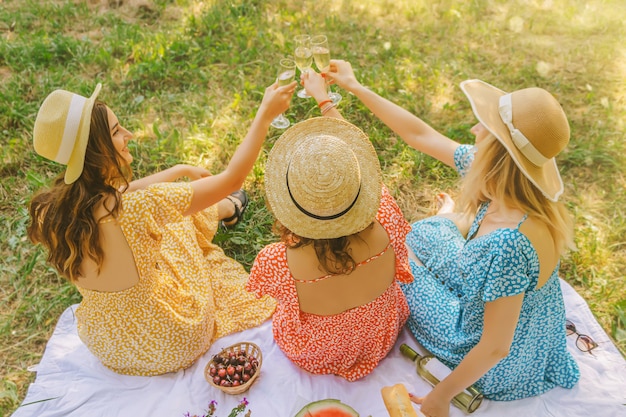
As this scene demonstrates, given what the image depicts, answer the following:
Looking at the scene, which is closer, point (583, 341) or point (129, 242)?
point (129, 242)

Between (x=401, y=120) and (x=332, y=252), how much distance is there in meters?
1.33

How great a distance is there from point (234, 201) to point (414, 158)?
170cm

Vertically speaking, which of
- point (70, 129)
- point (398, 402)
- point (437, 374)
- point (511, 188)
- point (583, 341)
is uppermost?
point (70, 129)

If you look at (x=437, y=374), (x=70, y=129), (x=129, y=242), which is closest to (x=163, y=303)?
(x=129, y=242)

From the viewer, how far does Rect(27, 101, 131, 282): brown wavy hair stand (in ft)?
7.83

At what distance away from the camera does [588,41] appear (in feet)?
18.2

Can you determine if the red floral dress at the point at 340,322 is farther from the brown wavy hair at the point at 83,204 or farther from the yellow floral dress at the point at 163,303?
the brown wavy hair at the point at 83,204

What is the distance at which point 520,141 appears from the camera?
2035 mm

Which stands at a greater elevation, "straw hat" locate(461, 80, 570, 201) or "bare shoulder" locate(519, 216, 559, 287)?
"straw hat" locate(461, 80, 570, 201)

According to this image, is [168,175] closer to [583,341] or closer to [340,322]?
[340,322]

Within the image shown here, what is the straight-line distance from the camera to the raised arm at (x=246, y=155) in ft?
8.86

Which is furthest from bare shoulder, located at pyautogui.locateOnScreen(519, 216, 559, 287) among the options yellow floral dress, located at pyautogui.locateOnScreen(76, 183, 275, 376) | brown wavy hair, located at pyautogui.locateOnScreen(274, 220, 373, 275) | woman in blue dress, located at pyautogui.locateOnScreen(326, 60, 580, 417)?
yellow floral dress, located at pyautogui.locateOnScreen(76, 183, 275, 376)

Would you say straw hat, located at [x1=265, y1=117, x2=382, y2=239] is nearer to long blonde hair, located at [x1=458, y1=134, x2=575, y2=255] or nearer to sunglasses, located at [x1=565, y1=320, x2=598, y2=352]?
long blonde hair, located at [x1=458, y1=134, x2=575, y2=255]

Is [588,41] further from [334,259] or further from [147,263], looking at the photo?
[147,263]
